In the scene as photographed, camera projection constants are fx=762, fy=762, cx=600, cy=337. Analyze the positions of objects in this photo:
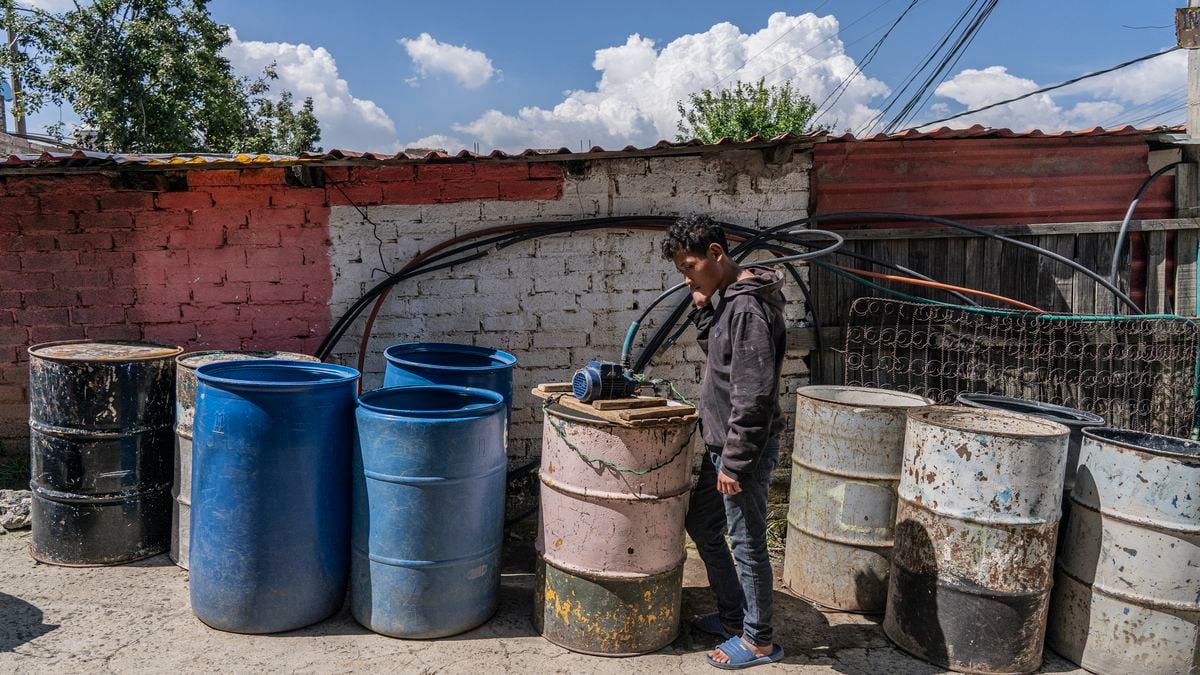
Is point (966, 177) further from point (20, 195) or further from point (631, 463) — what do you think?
point (20, 195)

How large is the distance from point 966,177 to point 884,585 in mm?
2921

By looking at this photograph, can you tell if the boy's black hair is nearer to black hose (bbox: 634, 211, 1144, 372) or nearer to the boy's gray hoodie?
the boy's gray hoodie

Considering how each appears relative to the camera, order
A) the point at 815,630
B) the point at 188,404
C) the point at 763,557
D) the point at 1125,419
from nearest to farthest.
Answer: the point at 763,557 < the point at 815,630 < the point at 188,404 < the point at 1125,419

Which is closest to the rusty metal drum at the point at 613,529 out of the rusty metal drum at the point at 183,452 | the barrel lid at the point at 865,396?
the barrel lid at the point at 865,396

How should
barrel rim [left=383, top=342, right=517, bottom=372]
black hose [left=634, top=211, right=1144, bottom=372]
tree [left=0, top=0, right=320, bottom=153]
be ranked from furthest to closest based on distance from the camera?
1. tree [left=0, top=0, right=320, bottom=153]
2. black hose [left=634, top=211, right=1144, bottom=372]
3. barrel rim [left=383, top=342, right=517, bottom=372]

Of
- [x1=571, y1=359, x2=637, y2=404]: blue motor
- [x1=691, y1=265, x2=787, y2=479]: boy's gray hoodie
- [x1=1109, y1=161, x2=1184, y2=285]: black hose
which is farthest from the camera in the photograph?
[x1=1109, y1=161, x2=1184, y2=285]: black hose

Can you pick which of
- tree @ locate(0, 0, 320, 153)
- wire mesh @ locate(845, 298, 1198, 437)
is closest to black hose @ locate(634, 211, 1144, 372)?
wire mesh @ locate(845, 298, 1198, 437)

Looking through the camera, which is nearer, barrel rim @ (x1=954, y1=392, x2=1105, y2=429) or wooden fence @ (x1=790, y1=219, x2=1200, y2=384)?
barrel rim @ (x1=954, y1=392, x2=1105, y2=429)

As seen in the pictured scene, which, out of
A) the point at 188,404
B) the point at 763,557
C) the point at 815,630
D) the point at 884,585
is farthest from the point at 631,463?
the point at 188,404

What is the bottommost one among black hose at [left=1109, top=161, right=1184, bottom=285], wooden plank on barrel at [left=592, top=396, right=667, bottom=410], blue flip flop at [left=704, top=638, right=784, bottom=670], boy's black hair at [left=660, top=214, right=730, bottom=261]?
blue flip flop at [left=704, top=638, right=784, bottom=670]

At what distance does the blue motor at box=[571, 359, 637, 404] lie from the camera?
361 centimetres

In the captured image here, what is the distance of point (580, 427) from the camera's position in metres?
3.42

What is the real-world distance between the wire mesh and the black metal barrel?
427cm

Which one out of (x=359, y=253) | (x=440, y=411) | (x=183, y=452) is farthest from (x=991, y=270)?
(x=183, y=452)
